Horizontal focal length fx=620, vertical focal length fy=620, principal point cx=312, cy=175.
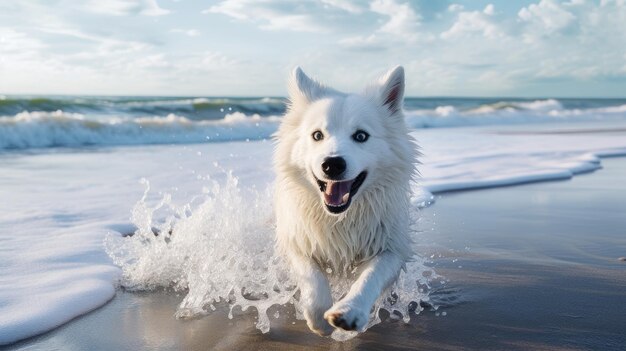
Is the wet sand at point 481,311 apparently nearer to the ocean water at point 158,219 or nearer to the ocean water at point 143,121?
the ocean water at point 158,219

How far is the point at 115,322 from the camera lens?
3.42m

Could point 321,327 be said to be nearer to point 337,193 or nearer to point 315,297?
point 315,297

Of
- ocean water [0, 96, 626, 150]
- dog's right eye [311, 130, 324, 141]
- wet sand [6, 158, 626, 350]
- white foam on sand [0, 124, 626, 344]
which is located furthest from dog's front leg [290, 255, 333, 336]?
ocean water [0, 96, 626, 150]

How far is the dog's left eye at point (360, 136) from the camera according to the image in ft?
11.0

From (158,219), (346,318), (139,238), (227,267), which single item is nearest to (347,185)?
(346,318)

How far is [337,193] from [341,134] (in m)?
0.33

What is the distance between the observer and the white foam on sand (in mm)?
3639

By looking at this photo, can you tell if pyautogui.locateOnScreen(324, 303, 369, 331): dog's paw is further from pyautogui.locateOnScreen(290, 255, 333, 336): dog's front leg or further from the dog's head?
the dog's head

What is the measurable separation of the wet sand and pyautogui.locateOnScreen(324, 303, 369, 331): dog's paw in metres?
0.36

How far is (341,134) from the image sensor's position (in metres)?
3.33

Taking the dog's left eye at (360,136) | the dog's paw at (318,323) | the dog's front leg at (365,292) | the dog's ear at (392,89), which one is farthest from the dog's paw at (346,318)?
the dog's ear at (392,89)

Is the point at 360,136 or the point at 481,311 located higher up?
the point at 360,136

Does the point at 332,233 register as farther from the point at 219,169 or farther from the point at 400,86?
the point at 219,169

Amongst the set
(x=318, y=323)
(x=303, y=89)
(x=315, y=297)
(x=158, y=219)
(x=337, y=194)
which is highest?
(x=303, y=89)
